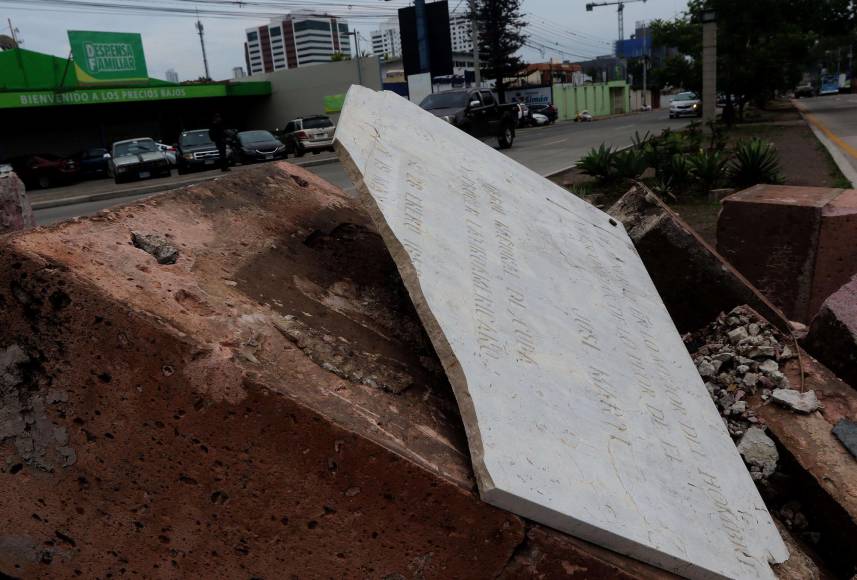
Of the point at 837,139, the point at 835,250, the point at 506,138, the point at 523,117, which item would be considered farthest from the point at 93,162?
the point at 835,250

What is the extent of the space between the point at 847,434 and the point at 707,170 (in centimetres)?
730

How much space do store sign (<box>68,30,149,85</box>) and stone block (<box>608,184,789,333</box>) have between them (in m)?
28.0

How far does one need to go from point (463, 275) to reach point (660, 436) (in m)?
0.74

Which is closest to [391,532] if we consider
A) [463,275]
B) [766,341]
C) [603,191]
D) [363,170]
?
[463,275]

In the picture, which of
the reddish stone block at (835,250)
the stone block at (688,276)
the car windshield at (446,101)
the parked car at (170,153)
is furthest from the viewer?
the parked car at (170,153)

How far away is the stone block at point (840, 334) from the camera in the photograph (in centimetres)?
273

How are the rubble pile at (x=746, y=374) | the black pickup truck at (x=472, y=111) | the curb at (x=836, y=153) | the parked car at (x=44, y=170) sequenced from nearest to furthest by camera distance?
the rubble pile at (x=746, y=374)
the curb at (x=836, y=153)
the black pickup truck at (x=472, y=111)
the parked car at (x=44, y=170)

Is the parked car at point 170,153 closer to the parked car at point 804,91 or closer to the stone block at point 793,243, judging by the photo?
the stone block at point 793,243

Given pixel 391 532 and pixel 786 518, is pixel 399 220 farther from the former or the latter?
pixel 786 518

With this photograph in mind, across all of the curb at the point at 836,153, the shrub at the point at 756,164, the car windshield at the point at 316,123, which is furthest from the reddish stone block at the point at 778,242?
the car windshield at the point at 316,123

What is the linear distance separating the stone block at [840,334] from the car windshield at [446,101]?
1501 centimetres

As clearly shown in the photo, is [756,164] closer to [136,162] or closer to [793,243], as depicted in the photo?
[793,243]

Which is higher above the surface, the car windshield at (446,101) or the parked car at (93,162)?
the car windshield at (446,101)

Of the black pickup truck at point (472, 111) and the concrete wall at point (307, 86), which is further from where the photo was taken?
the concrete wall at point (307, 86)
